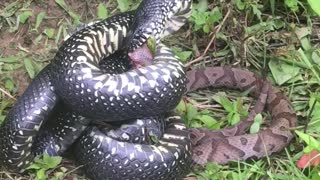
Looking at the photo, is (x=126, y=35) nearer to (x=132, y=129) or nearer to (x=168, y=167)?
(x=132, y=129)

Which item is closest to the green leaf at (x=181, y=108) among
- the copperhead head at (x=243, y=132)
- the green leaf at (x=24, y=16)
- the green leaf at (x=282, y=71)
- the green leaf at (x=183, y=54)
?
the copperhead head at (x=243, y=132)

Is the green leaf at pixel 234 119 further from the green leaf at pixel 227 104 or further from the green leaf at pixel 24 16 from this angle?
the green leaf at pixel 24 16

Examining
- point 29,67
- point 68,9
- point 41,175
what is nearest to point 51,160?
point 41,175

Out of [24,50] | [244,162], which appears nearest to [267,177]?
[244,162]

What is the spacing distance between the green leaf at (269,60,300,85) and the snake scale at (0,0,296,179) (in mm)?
563

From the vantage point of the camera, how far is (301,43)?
19.0 ft

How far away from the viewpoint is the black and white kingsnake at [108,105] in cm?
424

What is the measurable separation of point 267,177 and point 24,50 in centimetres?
226

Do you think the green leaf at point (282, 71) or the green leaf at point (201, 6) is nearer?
the green leaf at point (282, 71)

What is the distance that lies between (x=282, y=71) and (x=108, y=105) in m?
1.84

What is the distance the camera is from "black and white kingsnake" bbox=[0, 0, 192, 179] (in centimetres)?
424

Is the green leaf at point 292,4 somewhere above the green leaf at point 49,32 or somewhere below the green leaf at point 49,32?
below

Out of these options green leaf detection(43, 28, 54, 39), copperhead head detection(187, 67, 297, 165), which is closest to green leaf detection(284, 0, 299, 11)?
copperhead head detection(187, 67, 297, 165)

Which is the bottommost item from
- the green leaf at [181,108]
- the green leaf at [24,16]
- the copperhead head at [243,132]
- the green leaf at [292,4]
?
the copperhead head at [243,132]
